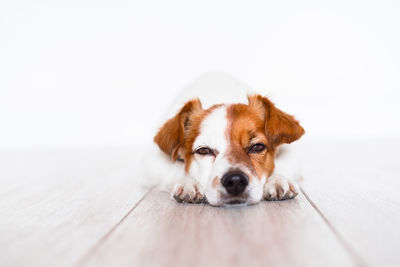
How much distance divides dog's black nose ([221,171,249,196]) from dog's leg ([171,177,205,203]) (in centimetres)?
22

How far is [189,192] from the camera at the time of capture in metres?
2.15

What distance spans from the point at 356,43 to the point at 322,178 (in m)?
5.88

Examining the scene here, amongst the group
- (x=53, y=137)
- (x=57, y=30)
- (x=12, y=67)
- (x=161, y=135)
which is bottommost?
(x=53, y=137)

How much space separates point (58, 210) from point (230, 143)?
982mm

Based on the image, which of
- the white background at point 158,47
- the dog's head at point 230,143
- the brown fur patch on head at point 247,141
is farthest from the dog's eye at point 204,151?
the white background at point 158,47

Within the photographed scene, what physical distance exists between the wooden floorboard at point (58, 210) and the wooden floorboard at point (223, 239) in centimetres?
12

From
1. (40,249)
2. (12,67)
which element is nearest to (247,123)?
(40,249)

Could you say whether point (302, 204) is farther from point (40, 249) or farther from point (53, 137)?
point (53, 137)

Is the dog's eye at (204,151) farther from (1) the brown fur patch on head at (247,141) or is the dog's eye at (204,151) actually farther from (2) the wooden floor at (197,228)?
(2) the wooden floor at (197,228)

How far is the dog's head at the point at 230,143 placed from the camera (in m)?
2.00

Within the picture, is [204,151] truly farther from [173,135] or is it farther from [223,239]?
[223,239]

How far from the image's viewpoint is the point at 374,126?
9.11 m

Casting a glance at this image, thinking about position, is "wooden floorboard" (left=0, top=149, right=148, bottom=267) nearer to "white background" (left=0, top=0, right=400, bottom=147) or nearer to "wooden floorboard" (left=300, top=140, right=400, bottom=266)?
"wooden floorboard" (left=300, top=140, right=400, bottom=266)

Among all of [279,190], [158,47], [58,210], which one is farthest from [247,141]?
[158,47]
